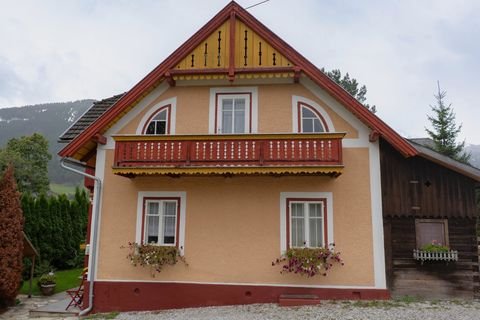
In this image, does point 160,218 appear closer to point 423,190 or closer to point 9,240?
point 9,240

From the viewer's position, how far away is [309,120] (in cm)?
1163

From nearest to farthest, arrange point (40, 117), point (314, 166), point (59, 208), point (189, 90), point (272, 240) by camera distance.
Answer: point (314, 166) < point (272, 240) < point (189, 90) < point (59, 208) < point (40, 117)

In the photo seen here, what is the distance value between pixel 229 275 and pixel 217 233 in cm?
123

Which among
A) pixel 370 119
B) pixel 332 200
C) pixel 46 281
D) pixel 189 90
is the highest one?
pixel 189 90

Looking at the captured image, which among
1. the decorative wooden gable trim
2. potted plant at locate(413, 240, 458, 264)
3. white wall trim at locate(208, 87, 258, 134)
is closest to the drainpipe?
white wall trim at locate(208, 87, 258, 134)

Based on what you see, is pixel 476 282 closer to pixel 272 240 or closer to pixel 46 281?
pixel 272 240

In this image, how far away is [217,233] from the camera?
11156 mm

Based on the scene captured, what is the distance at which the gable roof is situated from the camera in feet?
36.4

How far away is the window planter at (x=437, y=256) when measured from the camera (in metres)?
10.4

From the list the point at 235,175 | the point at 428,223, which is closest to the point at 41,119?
the point at 235,175

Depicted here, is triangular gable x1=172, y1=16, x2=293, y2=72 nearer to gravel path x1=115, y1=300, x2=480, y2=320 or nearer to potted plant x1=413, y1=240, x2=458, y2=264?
potted plant x1=413, y1=240, x2=458, y2=264

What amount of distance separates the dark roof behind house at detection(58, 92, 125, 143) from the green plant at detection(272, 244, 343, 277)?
26.4 ft

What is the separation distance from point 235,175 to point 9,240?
730 centimetres

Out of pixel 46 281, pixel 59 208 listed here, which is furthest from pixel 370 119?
pixel 59 208
